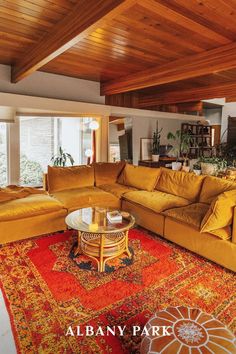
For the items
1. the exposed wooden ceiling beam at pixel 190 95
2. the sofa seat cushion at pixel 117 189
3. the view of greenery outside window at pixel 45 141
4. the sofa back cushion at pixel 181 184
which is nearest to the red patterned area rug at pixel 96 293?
the sofa back cushion at pixel 181 184

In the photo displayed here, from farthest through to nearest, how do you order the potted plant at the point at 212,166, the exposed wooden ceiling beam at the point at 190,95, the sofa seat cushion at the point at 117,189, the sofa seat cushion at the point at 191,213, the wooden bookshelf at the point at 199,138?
1. the wooden bookshelf at the point at 199,138
2. the exposed wooden ceiling beam at the point at 190,95
3. the sofa seat cushion at the point at 117,189
4. the potted plant at the point at 212,166
5. the sofa seat cushion at the point at 191,213

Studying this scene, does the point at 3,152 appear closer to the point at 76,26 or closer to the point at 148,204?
the point at 148,204

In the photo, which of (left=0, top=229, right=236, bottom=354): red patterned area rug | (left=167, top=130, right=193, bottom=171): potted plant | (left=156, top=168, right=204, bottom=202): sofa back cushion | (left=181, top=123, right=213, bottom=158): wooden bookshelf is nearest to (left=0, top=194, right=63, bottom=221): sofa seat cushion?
(left=0, top=229, right=236, bottom=354): red patterned area rug

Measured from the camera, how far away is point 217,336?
4.25 ft

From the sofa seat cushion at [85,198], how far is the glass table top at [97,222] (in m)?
0.45

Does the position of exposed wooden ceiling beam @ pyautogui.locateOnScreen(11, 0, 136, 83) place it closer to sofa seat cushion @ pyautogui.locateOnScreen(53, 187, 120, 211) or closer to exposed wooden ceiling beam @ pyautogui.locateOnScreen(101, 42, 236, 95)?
exposed wooden ceiling beam @ pyautogui.locateOnScreen(101, 42, 236, 95)

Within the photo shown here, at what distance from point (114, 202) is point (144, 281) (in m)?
1.77

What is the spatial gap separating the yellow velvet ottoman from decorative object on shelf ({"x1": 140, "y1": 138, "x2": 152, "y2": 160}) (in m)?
5.57

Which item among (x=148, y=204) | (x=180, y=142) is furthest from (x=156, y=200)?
(x=180, y=142)

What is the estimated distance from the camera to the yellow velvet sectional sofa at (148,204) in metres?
2.60

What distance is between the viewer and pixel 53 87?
15.4 feet

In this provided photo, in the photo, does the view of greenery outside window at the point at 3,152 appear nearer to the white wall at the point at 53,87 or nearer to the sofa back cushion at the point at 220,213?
the white wall at the point at 53,87

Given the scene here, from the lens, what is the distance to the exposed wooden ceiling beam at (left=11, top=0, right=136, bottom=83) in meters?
1.72

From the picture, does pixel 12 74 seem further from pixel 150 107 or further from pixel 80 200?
pixel 150 107
